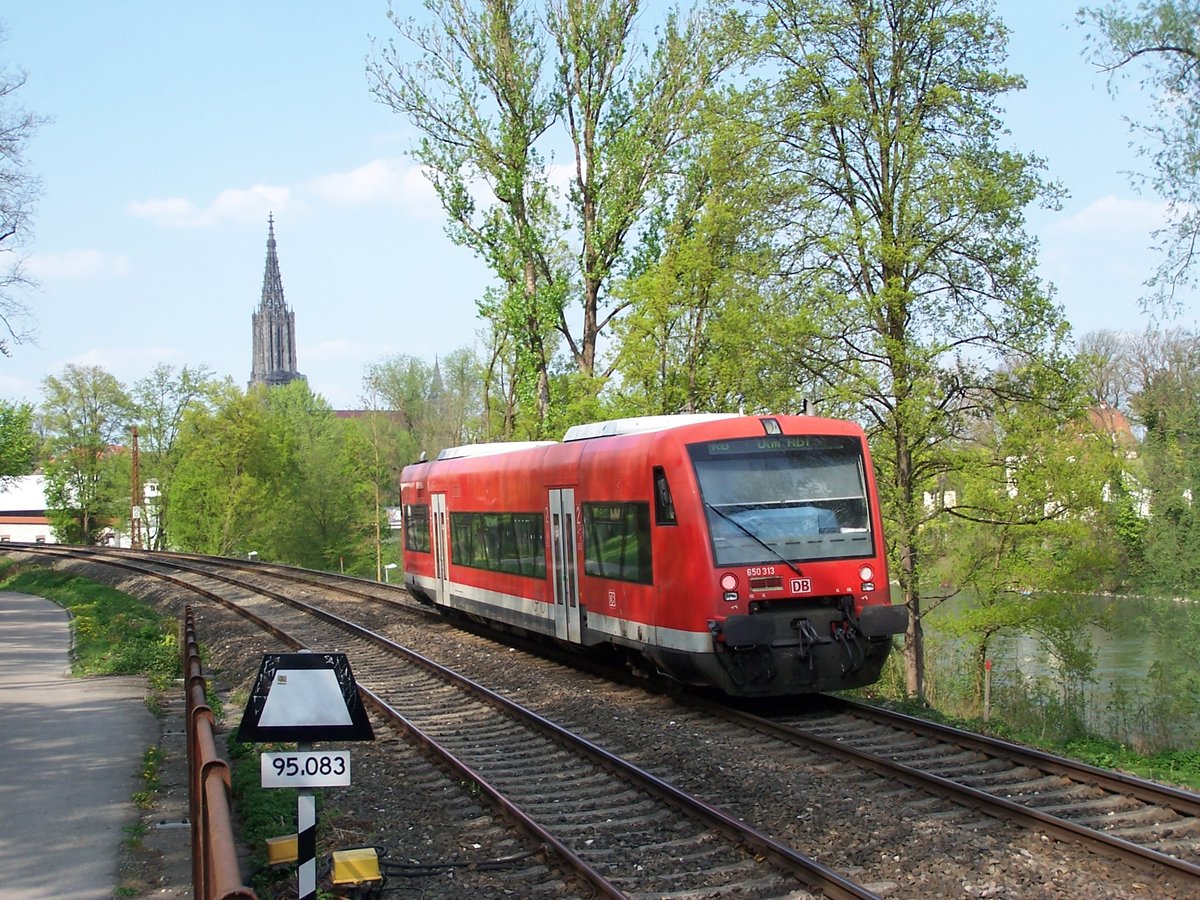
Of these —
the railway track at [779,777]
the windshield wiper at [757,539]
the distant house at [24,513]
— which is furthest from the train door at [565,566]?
the distant house at [24,513]

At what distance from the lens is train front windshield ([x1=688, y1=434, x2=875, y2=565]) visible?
1179 centimetres

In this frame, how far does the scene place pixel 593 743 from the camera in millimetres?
10703

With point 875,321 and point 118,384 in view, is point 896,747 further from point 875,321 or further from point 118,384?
point 118,384

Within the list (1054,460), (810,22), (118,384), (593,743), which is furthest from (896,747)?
(118,384)

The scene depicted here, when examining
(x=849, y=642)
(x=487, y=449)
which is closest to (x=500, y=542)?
(x=487, y=449)

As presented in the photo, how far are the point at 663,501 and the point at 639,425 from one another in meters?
2.30

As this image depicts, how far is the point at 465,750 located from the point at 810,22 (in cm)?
1594

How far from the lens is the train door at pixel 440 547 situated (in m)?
21.9

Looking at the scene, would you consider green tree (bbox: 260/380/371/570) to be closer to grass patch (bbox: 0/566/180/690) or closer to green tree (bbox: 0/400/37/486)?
green tree (bbox: 0/400/37/486)

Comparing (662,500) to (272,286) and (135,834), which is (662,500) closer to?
(135,834)

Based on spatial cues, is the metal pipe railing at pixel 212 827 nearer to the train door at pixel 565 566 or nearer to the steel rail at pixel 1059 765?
the steel rail at pixel 1059 765

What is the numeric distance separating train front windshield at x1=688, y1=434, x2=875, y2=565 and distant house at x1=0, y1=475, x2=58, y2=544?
102639 millimetres

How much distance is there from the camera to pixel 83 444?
73812 mm

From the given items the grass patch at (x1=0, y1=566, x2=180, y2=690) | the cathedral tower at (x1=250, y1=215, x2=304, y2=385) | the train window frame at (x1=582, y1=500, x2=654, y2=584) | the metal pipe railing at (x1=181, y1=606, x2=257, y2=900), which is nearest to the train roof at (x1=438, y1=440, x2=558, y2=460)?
the train window frame at (x1=582, y1=500, x2=654, y2=584)
